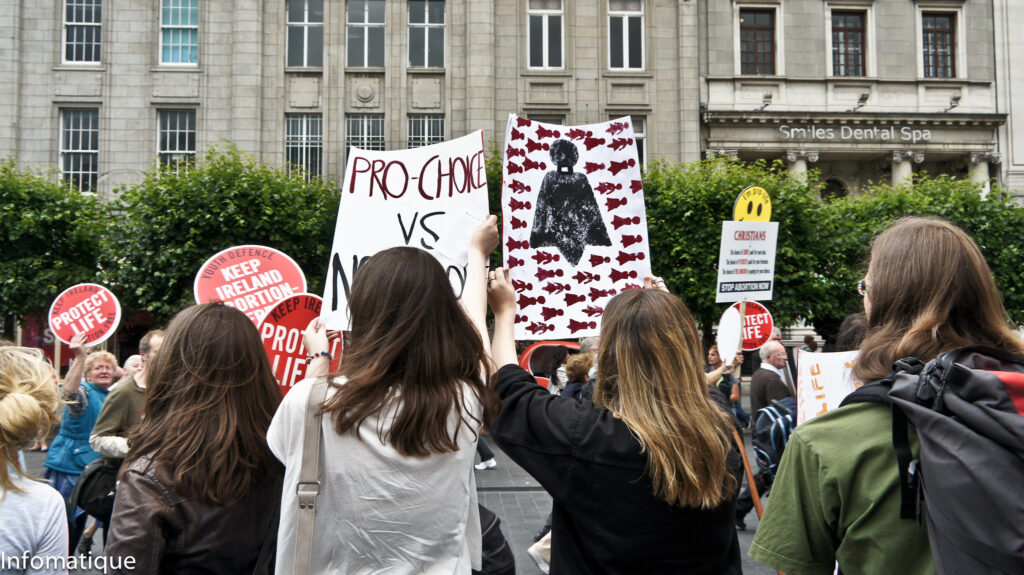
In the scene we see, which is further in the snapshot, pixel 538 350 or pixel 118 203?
pixel 118 203

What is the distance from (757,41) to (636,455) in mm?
26837

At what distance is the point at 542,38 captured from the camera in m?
25.1

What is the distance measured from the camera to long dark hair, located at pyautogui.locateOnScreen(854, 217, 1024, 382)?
1.73m

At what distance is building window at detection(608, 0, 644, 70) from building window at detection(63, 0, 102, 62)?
1597 centimetres

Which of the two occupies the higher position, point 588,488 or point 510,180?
point 510,180

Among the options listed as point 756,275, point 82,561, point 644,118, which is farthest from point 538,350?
point 644,118

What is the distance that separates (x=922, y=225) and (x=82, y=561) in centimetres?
681

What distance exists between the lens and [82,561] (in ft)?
20.9

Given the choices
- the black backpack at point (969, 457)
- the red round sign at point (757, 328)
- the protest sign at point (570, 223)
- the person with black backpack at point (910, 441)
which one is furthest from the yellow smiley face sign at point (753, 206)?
the black backpack at point (969, 457)

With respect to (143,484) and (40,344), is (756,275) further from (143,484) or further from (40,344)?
(40,344)

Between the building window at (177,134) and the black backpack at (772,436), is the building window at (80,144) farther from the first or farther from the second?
the black backpack at (772,436)

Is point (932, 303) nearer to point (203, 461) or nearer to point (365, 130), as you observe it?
point (203, 461)

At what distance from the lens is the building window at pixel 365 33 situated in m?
24.5

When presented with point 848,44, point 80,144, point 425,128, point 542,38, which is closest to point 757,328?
point 425,128
